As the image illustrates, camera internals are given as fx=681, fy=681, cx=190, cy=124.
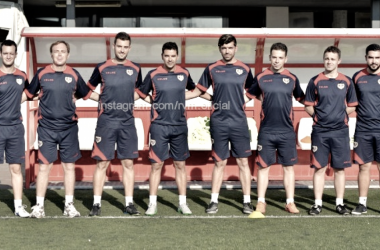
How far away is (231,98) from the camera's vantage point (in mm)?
7141

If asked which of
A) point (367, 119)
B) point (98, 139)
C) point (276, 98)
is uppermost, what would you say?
point (276, 98)

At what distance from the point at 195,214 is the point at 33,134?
3.06 meters

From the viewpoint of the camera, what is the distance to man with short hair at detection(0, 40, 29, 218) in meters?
6.91

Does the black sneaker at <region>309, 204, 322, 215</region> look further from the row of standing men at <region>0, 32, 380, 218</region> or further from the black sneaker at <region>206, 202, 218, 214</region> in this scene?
the black sneaker at <region>206, 202, 218, 214</region>

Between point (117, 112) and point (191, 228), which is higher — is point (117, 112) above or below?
above

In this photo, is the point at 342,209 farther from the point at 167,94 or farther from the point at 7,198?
the point at 7,198

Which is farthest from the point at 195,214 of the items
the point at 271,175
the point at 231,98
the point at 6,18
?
the point at 6,18

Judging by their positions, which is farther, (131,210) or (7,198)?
(7,198)

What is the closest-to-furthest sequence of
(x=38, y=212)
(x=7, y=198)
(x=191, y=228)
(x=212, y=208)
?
(x=191, y=228) < (x=38, y=212) < (x=212, y=208) < (x=7, y=198)

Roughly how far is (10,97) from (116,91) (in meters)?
1.08

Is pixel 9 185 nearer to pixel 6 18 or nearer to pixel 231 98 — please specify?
pixel 231 98

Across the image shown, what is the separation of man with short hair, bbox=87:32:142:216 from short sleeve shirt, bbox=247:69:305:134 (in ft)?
4.34

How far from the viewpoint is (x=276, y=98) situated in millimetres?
7090

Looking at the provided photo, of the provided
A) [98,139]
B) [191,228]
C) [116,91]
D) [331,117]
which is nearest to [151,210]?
[191,228]
